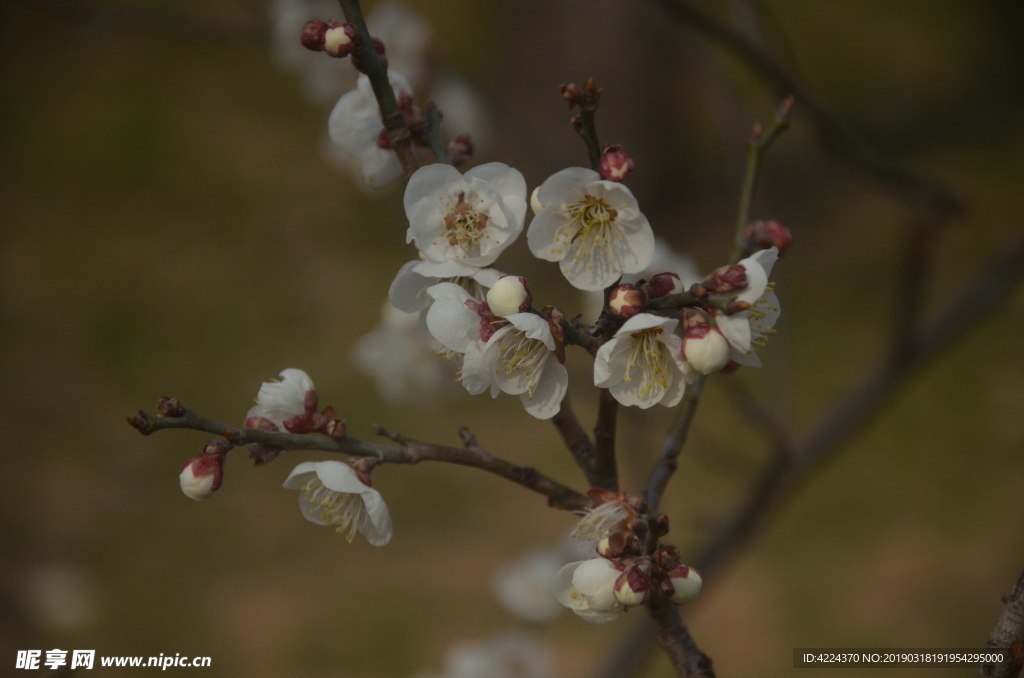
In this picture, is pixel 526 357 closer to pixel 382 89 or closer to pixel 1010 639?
pixel 382 89

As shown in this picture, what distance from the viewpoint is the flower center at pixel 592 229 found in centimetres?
62

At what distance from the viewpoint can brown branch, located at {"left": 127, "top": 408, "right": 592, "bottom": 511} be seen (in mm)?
590

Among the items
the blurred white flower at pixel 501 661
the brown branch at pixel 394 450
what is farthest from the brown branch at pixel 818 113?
the blurred white flower at pixel 501 661

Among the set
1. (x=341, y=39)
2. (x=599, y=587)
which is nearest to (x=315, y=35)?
(x=341, y=39)

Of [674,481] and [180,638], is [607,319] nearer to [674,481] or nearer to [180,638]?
[674,481]

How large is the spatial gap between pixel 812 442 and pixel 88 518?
10.5ft

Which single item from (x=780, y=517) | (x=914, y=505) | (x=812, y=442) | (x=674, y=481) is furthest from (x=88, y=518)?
(x=914, y=505)

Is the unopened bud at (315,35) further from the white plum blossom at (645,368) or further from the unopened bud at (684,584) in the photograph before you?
the unopened bud at (684,584)

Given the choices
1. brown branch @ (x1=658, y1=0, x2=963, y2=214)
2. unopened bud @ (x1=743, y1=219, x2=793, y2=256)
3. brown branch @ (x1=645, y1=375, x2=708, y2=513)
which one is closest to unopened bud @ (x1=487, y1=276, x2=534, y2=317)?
brown branch @ (x1=645, y1=375, x2=708, y2=513)

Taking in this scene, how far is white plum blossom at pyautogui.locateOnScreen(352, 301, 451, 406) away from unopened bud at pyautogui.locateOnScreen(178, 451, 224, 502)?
667 mm

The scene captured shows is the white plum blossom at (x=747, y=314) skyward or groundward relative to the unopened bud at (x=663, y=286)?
groundward

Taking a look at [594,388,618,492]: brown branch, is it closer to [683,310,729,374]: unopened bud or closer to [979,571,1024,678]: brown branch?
[683,310,729,374]: unopened bud

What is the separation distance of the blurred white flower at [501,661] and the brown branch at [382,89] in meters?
1.18

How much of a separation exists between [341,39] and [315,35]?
0.18 ft
